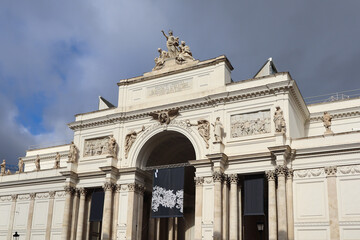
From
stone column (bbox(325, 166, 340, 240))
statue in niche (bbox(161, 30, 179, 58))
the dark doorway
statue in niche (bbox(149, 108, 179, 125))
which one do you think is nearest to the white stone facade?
stone column (bbox(325, 166, 340, 240))

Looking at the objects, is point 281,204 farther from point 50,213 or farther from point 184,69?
point 50,213

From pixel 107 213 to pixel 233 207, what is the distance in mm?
9536

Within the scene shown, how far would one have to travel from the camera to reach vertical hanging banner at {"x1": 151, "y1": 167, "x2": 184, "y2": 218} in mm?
31844

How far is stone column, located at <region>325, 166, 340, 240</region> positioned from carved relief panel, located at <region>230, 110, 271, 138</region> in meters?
4.65

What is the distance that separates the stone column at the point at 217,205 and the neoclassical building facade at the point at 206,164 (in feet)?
0.22

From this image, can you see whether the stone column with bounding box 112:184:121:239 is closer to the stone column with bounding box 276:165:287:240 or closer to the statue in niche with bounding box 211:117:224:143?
the statue in niche with bounding box 211:117:224:143

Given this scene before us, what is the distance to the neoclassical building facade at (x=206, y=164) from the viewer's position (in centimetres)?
2722

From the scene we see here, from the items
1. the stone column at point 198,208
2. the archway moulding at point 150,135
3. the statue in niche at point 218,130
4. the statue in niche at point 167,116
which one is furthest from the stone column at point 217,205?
the statue in niche at point 167,116

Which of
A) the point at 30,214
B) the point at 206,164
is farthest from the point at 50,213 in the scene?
the point at 206,164

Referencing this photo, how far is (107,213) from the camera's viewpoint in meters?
32.6

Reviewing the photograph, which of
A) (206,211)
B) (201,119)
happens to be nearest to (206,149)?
(201,119)

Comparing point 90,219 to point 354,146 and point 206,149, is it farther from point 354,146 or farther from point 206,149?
point 354,146

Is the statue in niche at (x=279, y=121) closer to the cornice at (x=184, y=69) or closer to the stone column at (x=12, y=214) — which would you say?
the cornice at (x=184, y=69)

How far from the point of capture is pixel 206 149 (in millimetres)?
31000
